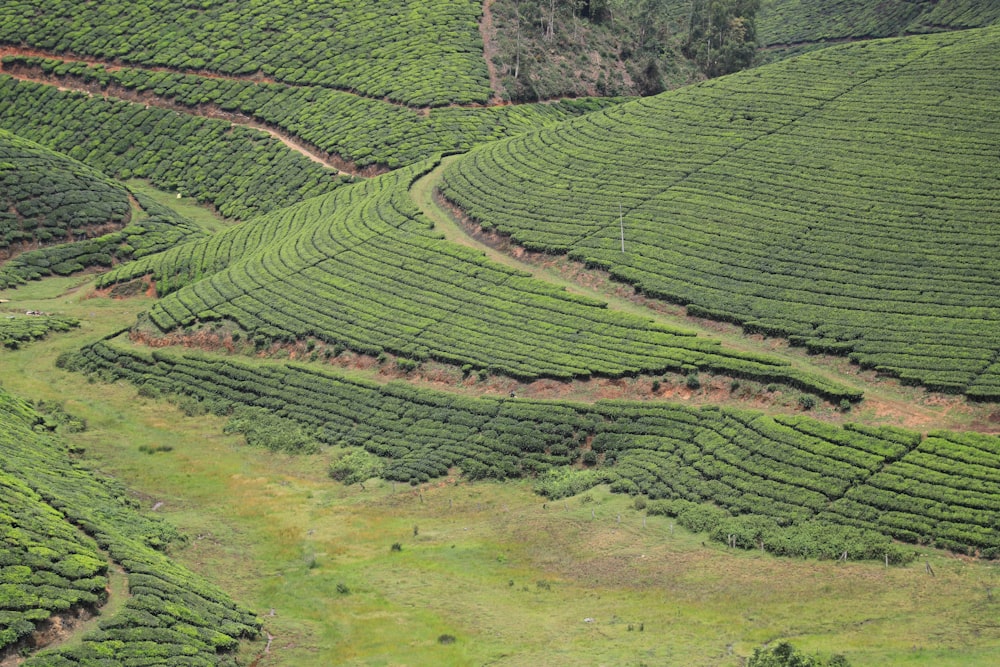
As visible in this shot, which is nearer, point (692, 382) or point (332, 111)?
point (692, 382)

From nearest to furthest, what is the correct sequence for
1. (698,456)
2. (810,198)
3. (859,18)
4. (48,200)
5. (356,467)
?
(698,456) < (356,467) < (810,198) < (48,200) < (859,18)

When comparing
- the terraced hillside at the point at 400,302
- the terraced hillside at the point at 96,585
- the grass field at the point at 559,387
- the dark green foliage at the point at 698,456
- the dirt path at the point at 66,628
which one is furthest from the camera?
the terraced hillside at the point at 400,302

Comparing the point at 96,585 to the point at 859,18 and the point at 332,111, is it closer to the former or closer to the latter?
the point at 332,111

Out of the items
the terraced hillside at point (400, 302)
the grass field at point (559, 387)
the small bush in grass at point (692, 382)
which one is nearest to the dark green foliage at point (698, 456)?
the grass field at point (559, 387)

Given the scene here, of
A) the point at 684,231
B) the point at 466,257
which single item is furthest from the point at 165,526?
the point at 684,231

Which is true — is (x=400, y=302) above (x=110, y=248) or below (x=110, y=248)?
above

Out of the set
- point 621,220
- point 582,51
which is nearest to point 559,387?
point 621,220

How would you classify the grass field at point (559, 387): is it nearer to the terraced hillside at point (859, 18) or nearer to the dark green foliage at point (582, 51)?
the dark green foliage at point (582, 51)

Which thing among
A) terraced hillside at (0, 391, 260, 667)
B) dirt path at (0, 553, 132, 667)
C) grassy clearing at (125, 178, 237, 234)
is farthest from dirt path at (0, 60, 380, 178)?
dirt path at (0, 553, 132, 667)
